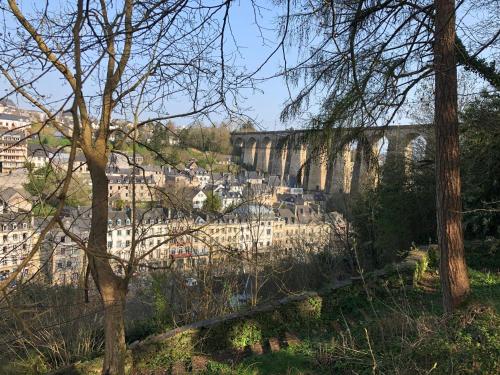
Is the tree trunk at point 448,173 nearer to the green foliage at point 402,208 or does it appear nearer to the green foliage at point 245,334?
the green foliage at point 245,334

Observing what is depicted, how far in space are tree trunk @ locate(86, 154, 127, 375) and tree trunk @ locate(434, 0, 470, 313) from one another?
2.53 meters

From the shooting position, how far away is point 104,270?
2287mm

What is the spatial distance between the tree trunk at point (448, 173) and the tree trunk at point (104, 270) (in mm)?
2528

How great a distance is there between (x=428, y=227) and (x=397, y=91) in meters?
6.46

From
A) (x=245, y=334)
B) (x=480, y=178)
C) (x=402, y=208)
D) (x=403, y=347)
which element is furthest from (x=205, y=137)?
(x=402, y=208)

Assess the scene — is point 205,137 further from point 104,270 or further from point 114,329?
point 114,329

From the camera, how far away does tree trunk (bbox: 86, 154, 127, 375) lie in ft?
7.50

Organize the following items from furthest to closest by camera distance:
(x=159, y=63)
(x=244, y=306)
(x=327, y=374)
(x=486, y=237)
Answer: (x=486, y=237)
(x=244, y=306)
(x=327, y=374)
(x=159, y=63)

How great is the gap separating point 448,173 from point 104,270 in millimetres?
2677

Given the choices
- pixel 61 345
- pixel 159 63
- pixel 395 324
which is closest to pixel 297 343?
pixel 395 324

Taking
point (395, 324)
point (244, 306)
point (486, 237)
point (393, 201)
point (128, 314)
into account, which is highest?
point (393, 201)

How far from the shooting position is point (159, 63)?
2.07 metres

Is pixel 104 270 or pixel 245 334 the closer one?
pixel 104 270

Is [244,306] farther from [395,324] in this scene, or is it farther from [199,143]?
[199,143]
